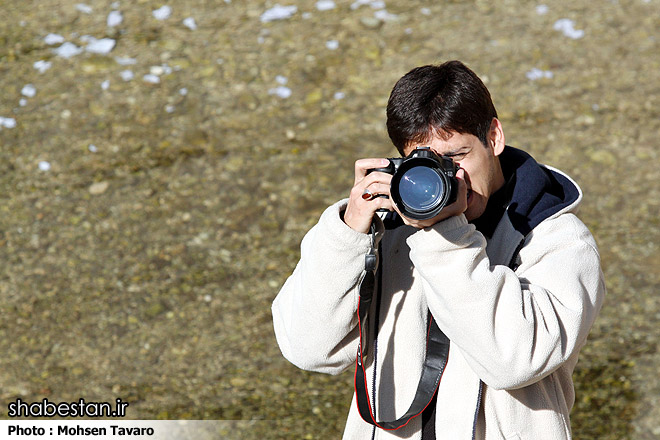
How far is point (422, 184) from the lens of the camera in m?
1.40

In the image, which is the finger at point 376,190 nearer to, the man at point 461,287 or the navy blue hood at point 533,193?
the man at point 461,287

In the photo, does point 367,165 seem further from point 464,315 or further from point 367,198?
point 464,315

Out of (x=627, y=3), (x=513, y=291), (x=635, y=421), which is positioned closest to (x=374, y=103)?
(x=627, y=3)

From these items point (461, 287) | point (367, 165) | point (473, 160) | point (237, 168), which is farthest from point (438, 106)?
point (237, 168)

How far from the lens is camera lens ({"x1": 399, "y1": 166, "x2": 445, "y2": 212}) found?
1.38m

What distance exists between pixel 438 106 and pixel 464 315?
20.0 inches

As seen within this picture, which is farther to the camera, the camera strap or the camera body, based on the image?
the camera strap

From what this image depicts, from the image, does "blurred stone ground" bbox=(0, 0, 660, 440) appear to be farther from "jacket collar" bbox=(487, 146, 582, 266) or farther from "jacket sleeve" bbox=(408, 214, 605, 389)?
"jacket sleeve" bbox=(408, 214, 605, 389)

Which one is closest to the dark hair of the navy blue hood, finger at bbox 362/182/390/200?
the navy blue hood

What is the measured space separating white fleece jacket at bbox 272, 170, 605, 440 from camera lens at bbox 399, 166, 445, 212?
0.17ft

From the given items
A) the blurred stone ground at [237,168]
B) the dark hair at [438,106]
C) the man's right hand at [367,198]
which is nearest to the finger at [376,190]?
the man's right hand at [367,198]

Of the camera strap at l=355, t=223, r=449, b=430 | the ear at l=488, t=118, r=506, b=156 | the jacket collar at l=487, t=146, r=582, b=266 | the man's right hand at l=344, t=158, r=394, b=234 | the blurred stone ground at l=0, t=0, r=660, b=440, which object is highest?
the man's right hand at l=344, t=158, r=394, b=234

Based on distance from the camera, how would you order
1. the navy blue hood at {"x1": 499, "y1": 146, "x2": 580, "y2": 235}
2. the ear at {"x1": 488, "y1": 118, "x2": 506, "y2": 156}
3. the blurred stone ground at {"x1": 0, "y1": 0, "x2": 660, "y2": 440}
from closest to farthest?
the navy blue hood at {"x1": 499, "y1": 146, "x2": 580, "y2": 235}, the ear at {"x1": 488, "y1": 118, "x2": 506, "y2": 156}, the blurred stone ground at {"x1": 0, "y1": 0, "x2": 660, "y2": 440}

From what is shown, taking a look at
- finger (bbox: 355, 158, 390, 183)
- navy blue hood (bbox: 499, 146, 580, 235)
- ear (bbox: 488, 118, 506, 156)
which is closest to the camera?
finger (bbox: 355, 158, 390, 183)
